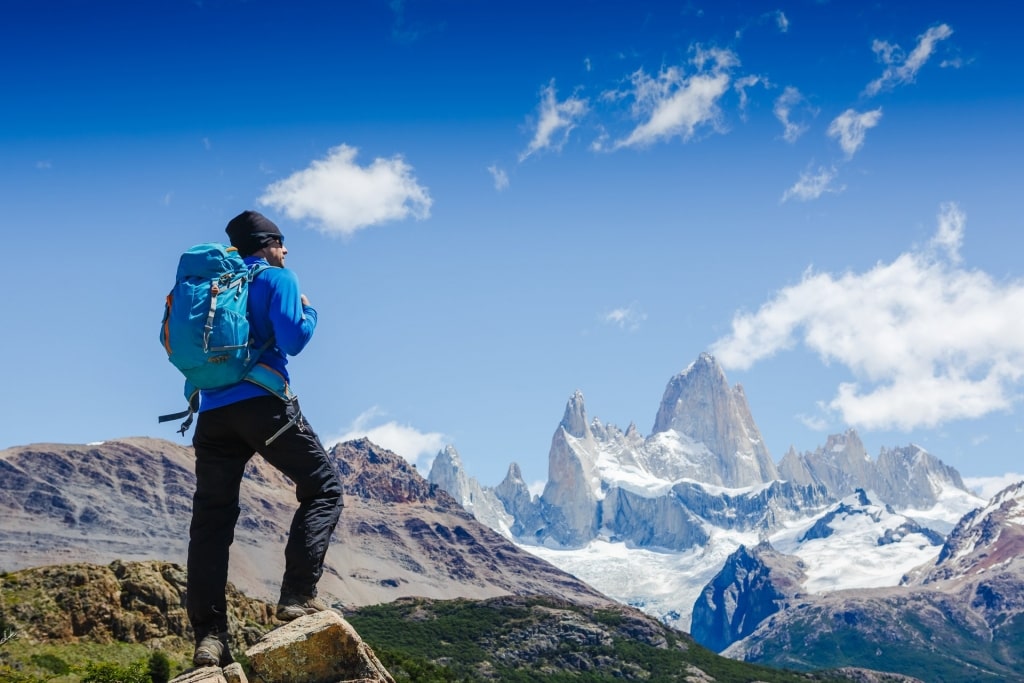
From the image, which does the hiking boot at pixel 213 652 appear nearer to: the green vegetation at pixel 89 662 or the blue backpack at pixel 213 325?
the blue backpack at pixel 213 325

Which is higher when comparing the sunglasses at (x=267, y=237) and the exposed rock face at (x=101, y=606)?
A: the sunglasses at (x=267, y=237)

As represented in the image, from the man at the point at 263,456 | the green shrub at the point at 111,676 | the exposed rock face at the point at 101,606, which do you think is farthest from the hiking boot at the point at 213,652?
the exposed rock face at the point at 101,606

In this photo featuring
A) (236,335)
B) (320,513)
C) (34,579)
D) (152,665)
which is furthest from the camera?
(34,579)

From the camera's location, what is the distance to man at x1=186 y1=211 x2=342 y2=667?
410 inches

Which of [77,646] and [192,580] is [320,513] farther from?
[77,646]

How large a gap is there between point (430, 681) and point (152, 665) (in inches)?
1964

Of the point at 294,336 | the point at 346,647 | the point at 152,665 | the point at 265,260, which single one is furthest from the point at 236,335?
the point at 152,665

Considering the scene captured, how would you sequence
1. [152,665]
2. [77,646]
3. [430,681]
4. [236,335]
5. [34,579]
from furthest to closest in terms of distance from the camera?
[430,681] → [34,579] → [77,646] → [152,665] → [236,335]

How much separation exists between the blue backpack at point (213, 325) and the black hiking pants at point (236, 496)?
38cm

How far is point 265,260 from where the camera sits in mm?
11016

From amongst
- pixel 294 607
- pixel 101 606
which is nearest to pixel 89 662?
pixel 101 606

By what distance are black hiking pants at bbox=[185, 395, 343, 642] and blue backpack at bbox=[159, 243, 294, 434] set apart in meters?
0.38

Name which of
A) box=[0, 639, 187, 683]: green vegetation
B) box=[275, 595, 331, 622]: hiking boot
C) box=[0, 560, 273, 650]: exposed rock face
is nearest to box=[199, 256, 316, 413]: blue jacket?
box=[275, 595, 331, 622]: hiking boot

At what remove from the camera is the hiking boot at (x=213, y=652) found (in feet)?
34.3
